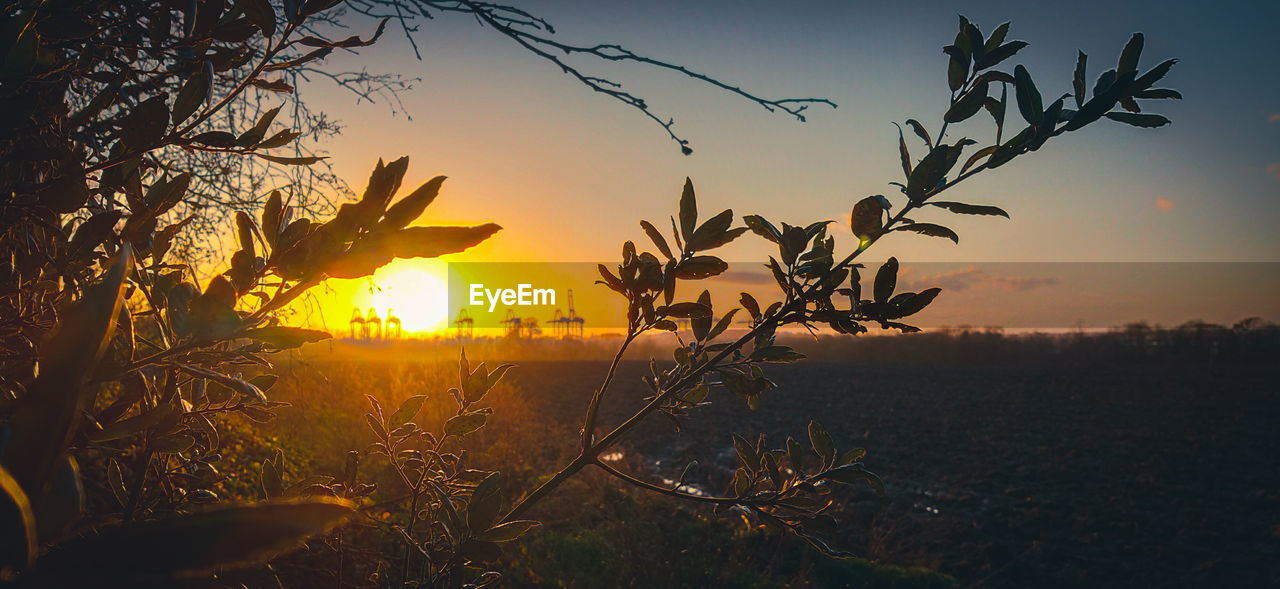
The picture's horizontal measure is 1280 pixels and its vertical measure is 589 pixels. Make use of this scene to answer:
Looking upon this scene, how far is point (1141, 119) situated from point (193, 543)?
1351mm

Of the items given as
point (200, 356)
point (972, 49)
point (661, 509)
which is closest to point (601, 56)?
point (972, 49)

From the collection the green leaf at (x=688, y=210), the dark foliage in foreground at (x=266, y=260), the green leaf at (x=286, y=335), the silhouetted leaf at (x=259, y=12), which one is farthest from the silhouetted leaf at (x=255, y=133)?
the green leaf at (x=688, y=210)

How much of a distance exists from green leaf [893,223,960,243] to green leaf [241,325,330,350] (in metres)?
0.84

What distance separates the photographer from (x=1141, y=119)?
1.05m

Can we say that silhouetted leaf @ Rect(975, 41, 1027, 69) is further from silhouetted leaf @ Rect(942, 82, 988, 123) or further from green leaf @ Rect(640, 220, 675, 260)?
green leaf @ Rect(640, 220, 675, 260)

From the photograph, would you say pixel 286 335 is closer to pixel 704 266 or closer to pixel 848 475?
pixel 704 266

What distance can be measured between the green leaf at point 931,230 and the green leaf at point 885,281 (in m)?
0.06

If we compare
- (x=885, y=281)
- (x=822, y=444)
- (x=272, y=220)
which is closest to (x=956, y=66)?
(x=885, y=281)

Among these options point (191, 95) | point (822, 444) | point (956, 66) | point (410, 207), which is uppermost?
point (956, 66)

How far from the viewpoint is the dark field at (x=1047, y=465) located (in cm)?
653

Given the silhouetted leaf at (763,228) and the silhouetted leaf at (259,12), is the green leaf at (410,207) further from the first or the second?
the silhouetted leaf at (763,228)

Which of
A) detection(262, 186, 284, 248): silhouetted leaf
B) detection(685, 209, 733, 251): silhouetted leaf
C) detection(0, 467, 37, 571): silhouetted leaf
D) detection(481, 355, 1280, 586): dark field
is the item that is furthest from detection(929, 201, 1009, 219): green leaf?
detection(481, 355, 1280, 586): dark field

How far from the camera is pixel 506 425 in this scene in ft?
30.2

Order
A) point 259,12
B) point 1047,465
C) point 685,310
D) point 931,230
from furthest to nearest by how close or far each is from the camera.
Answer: point 1047,465
point 685,310
point 931,230
point 259,12
